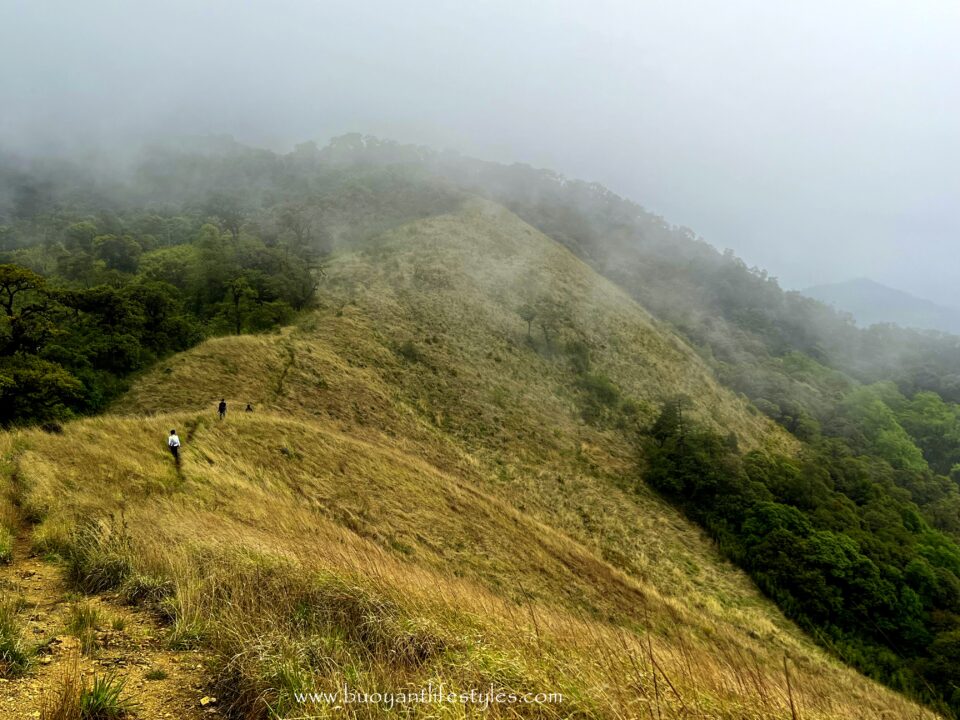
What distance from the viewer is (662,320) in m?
81.1

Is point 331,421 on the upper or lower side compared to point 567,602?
lower

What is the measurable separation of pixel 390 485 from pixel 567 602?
8922 mm

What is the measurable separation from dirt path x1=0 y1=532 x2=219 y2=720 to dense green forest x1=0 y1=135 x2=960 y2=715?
4.60 m

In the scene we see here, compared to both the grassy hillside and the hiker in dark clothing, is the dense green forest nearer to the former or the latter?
the grassy hillside

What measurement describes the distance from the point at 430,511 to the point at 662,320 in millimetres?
71631

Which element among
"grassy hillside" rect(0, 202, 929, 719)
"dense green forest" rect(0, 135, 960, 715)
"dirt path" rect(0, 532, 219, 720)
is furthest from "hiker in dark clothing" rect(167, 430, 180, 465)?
"dirt path" rect(0, 532, 219, 720)

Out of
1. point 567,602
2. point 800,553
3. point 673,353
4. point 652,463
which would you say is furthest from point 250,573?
point 673,353

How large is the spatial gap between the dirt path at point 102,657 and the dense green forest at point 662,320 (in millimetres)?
4595

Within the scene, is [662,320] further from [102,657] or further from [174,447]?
[102,657]

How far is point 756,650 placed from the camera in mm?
17266

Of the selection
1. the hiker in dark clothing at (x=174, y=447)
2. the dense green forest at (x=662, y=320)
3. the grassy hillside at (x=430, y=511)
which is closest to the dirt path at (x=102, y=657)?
the grassy hillside at (x=430, y=511)

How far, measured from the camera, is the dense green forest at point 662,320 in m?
24.3

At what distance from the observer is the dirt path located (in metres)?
3.26

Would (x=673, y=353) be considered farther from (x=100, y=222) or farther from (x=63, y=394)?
(x=100, y=222)
